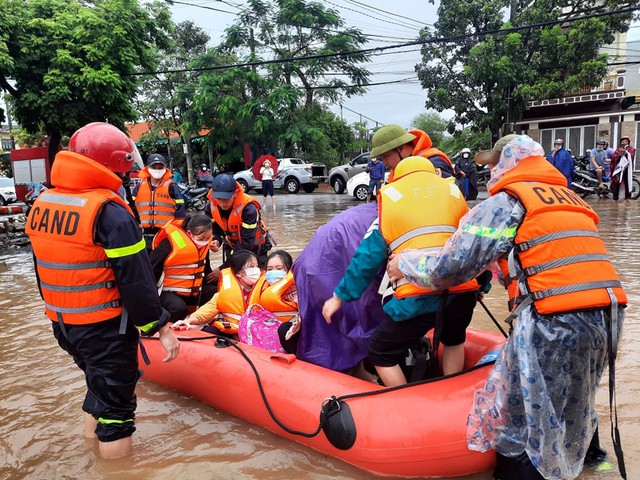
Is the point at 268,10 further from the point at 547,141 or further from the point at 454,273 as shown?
the point at 454,273

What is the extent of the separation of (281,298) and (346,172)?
15.7 m

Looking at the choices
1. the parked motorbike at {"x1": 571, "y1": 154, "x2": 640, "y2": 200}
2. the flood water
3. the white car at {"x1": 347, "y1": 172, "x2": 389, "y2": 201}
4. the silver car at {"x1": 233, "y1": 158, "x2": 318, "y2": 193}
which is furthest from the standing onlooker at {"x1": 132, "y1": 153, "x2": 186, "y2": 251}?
the silver car at {"x1": 233, "y1": 158, "x2": 318, "y2": 193}

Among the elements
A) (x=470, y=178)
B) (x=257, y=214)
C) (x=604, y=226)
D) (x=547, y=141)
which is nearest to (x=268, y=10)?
(x=547, y=141)

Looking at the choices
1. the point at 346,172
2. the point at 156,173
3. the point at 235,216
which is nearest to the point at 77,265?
the point at 235,216

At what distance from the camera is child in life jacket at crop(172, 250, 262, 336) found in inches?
149

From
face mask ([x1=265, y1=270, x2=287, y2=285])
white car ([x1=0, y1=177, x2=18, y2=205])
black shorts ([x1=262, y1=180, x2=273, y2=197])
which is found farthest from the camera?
white car ([x1=0, y1=177, x2=18, y2=205])

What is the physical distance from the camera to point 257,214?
516cm

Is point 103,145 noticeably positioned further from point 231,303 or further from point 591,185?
point 591,185

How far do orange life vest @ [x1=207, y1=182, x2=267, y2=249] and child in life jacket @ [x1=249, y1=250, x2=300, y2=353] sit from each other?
Answer: 131cm

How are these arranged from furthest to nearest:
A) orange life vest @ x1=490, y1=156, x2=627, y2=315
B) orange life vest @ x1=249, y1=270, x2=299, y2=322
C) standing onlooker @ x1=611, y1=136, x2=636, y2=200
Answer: standing onlooker @ x1=611, y1=136, x2=636, y2=200 < orange life vest @ x1=249, y1=270, x2=299, y2=322 < orange life vest @ x1=490, y1=156, x2=627, y2=315

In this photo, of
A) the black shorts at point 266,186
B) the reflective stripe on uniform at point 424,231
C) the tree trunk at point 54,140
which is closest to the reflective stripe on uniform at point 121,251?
the reflective stripe on uniform at point 424,231

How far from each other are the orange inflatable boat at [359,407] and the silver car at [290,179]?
18.0 m

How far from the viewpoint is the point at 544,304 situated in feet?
6.26

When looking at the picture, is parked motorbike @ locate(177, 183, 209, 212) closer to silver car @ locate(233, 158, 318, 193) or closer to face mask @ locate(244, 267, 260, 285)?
silver car @ locate(233, 158, 318, 193)
